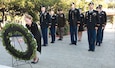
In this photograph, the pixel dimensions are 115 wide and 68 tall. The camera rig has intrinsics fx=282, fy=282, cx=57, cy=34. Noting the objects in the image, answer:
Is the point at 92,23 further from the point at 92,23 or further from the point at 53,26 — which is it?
the point at 53,26

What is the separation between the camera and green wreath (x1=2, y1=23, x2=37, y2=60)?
7783 millimetres

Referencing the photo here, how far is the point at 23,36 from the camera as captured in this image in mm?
7852

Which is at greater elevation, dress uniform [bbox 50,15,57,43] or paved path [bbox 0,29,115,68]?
dress uniform [bbox 50,15,57,43]

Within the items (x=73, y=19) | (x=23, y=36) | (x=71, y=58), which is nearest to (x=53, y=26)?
(x=73, y=19)

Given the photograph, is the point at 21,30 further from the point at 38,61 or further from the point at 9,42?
the point at 38,61

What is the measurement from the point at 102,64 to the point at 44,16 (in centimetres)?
450

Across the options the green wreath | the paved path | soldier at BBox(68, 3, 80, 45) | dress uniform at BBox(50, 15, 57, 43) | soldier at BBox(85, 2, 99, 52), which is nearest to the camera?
the green wreath

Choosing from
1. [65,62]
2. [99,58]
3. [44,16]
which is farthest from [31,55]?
[44,16]

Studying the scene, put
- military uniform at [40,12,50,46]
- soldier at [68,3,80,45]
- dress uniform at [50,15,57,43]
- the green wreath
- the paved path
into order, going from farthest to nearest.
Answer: dress uniform at [50,15,57,43] < soldier at [68,3,80,45] < military uniform at [40,12,50,46] < the paved path < the green wreath

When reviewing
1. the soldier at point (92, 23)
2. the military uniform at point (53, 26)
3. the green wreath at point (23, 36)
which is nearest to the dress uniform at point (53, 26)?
the military uniform at point (53, 26)

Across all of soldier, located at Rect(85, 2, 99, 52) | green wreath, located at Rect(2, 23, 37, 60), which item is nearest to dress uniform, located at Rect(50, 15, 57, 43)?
soldier, located at Rect(85, 2, 99, 52)

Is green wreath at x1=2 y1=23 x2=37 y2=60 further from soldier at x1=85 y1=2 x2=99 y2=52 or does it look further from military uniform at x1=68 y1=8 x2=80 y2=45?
military uniform at x1=68 y1=8 x2=80 y2=45

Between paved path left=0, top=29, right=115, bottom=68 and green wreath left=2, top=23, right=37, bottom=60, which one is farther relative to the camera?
paved path left=0, top=29, right=115, bottom=68

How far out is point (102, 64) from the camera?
28.9 feet
